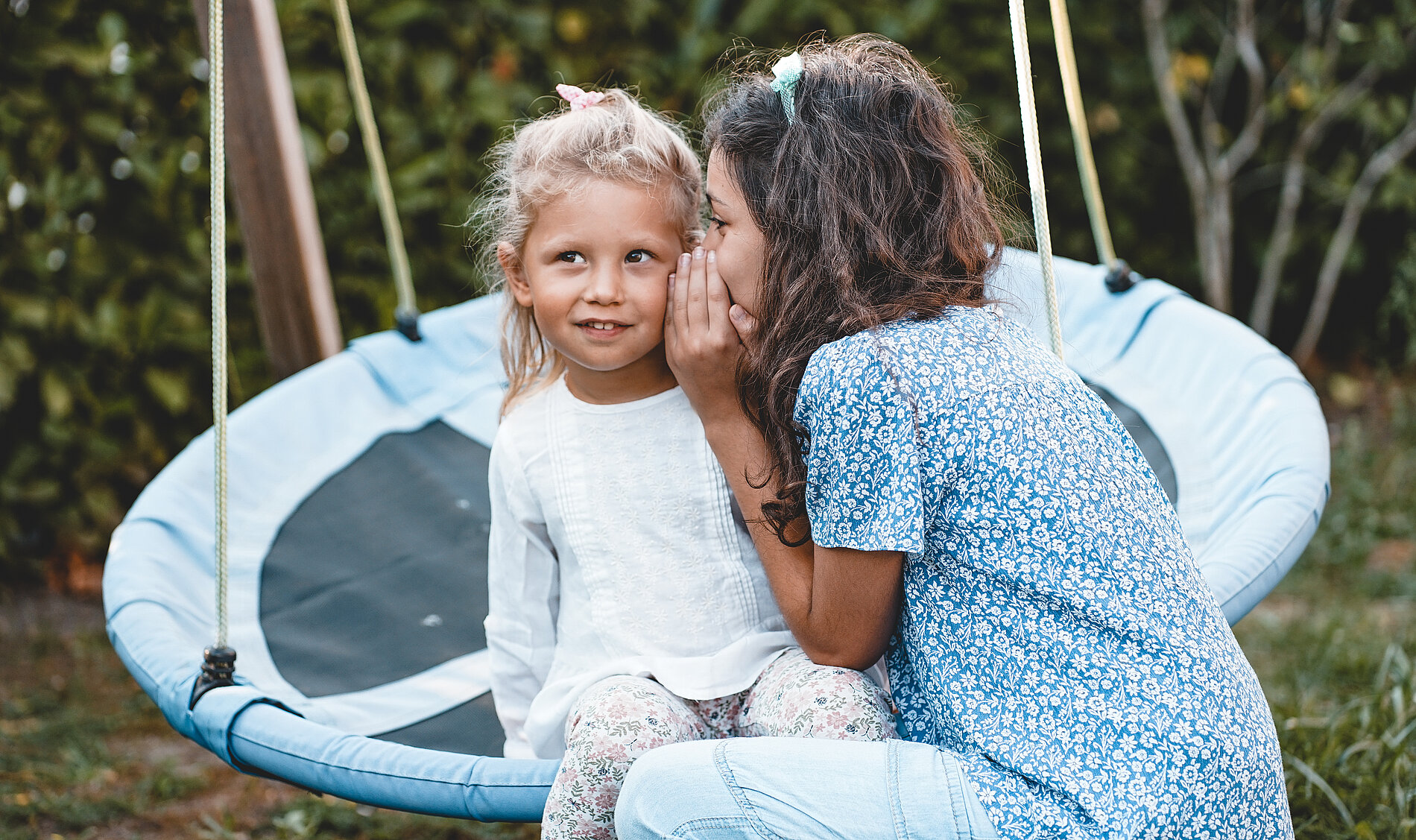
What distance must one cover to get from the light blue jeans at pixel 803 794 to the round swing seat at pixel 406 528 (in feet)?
0.68

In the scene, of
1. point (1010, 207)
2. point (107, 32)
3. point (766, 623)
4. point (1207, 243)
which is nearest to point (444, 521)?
point (766, 623)

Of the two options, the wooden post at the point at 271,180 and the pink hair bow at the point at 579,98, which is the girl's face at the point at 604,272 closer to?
the pink hair bow at the point at 579,98

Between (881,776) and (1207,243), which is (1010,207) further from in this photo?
(1207,243)

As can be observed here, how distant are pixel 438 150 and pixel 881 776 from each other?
2432 mm

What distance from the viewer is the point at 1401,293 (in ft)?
9.65

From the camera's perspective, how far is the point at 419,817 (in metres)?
2.03

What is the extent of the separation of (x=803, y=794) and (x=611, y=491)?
1.52 ft

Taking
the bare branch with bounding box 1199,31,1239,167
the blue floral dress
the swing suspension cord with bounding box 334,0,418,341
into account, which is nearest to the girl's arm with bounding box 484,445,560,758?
the blue floral dress

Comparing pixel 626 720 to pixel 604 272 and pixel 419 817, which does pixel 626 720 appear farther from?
pixel 419 817

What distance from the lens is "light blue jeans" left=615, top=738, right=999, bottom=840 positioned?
0.95 metres

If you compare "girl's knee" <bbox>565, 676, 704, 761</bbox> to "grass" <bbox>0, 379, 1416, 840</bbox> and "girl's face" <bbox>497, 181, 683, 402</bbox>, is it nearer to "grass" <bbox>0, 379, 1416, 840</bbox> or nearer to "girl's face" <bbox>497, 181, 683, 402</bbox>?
"girl's face" <bbox>497, 181, 683, 402</bbox>

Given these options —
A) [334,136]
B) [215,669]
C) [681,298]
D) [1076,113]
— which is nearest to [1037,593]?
[681,298]

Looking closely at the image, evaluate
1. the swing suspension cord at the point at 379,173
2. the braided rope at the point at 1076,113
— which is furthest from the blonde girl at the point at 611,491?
the swing suspension cord at the point at 379,173

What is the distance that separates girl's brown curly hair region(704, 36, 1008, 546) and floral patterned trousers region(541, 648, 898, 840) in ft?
0.46
